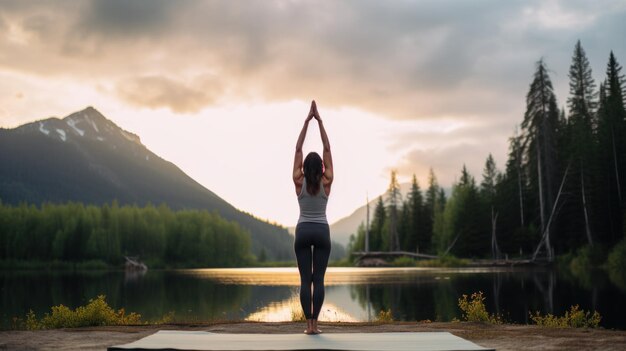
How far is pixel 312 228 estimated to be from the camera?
8.47m

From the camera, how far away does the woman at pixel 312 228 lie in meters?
8.49

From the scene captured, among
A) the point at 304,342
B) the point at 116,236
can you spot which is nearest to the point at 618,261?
the point at 304,342

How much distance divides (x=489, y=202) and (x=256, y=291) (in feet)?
153

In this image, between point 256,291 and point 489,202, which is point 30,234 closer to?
point 489,202

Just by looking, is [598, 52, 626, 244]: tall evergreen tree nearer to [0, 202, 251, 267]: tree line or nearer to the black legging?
the black legging

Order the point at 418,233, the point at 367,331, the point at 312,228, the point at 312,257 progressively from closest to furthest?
the point at 312,228
the point at 312,257
the point at 367,331
the point at 418,233

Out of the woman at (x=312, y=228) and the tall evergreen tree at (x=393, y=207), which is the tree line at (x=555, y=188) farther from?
the woman at (x=312, y=228)

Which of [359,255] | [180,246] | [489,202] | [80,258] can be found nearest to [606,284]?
[489,202]

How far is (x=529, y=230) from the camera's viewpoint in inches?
2442

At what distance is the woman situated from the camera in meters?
8.49

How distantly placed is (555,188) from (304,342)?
5628cm

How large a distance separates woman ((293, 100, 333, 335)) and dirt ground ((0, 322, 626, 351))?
1894 mm

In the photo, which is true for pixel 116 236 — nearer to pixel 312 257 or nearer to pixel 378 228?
pixel 378 228

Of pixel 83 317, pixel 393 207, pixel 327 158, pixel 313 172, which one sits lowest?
pixel 83 317
